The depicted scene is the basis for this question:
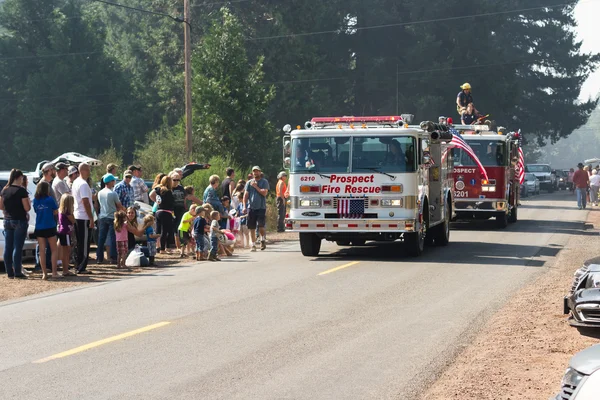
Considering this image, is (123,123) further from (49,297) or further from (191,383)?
(191,383)

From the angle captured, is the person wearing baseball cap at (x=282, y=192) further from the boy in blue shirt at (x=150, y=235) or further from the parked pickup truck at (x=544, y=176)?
the parked pickup truck at (x=544, y=176)

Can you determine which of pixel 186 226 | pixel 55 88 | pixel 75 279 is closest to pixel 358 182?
pixel 186 226

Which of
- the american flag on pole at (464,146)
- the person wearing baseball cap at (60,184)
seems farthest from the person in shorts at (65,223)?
the american flag on pole at (464,146)

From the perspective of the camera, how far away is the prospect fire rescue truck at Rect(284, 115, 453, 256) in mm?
19203

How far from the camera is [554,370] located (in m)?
9.03

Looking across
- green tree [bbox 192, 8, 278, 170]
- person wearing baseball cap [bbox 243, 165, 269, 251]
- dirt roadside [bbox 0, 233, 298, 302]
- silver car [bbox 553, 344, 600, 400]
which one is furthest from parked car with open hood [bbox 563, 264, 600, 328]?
green tree [bbox 192, 8, 278, 170]

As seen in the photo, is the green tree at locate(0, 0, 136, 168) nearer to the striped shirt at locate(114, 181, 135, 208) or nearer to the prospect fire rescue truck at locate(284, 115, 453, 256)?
the striped shirt at locate(114, 181, 135, 208)

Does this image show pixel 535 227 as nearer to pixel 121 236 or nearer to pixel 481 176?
pixel 481 176

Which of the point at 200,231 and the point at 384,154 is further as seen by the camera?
the point at 200,231

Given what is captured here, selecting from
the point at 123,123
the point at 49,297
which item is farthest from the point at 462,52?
the point at 49,297

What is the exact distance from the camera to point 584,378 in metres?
4.91

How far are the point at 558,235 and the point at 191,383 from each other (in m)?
20.2

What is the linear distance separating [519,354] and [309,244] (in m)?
10.7

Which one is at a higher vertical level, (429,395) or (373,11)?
(373,11)
